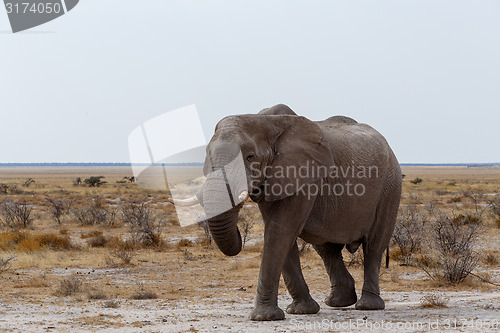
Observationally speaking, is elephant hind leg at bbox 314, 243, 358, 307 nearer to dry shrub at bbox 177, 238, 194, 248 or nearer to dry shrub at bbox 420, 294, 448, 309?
dry shrub at bbox 420, 294, 448, 309

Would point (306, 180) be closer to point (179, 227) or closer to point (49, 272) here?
point (49, 272)

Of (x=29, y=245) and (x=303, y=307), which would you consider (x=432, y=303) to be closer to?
(x=303, y=307)

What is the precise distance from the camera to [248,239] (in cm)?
1881

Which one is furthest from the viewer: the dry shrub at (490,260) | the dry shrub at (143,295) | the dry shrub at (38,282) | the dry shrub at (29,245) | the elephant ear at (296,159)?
the dry shrub at (29,245)

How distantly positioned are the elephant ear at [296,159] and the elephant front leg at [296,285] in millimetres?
1054

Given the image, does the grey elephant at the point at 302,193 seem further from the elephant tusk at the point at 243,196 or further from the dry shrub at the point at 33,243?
the dry shrub at the point at 33,243

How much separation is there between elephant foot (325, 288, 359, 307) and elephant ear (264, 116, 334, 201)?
83.1 inches

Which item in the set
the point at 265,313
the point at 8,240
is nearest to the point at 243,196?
the point at 265,313

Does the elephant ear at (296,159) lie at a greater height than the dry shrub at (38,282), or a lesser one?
greater

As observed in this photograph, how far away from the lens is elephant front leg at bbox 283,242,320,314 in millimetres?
7977

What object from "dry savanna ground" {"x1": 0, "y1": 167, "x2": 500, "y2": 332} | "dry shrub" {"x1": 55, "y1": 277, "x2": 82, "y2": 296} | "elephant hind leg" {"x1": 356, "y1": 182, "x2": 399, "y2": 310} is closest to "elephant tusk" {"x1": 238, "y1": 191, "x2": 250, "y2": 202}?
"dry savanna ground" {"x1": 0, "y1": 167, "x2": 500, "y2": 332}

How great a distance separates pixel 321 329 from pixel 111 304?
3.31m

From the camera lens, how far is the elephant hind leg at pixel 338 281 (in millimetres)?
8844

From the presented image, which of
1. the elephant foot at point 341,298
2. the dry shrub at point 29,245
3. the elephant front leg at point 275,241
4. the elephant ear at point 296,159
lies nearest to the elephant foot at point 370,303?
the elephant foot at point 341,298
